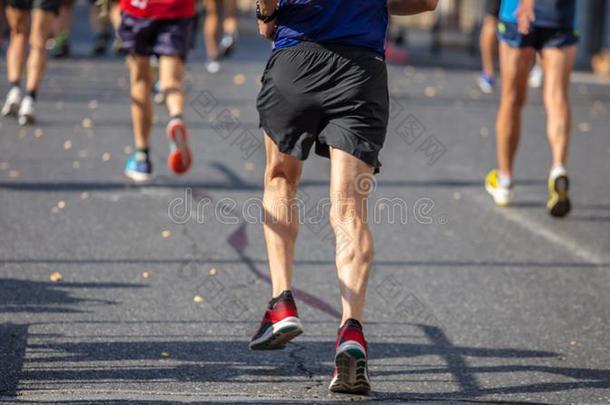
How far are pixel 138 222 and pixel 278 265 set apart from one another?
10.0ft

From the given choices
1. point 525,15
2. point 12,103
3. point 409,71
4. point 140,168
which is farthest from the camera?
point 409,71

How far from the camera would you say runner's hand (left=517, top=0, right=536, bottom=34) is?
8.32 meters

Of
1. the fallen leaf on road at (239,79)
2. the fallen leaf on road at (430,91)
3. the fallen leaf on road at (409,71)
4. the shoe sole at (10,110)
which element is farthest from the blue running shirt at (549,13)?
the fallen leaf on road at (409,71)

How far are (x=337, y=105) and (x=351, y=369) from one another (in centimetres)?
100

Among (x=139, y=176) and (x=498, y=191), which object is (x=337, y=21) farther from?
(x=139, y=176)

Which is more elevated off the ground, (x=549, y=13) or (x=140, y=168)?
(x=549, y=13)

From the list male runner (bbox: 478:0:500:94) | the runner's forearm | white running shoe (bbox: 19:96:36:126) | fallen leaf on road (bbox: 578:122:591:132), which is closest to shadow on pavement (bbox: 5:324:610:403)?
the runner's forearm

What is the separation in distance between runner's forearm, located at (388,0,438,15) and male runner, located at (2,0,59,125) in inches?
266

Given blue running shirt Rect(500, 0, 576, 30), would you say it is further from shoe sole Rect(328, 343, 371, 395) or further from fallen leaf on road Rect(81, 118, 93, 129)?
fallen leaf on road Rect(81, 118, 93, 129)

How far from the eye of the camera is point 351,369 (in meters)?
4.77

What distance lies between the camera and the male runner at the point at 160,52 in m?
9.07

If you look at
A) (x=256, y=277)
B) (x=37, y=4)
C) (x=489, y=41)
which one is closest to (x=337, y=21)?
(x=256, y=277)

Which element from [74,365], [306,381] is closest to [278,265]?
[306,381]

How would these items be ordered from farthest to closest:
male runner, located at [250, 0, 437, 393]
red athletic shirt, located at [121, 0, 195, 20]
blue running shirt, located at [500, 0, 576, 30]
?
red athletic shirt, located at [121, 0, 195, 20]
blue running shirt, located at [500, 0, 576, 30]
male runner, located at [250, 0, 437, 393]
